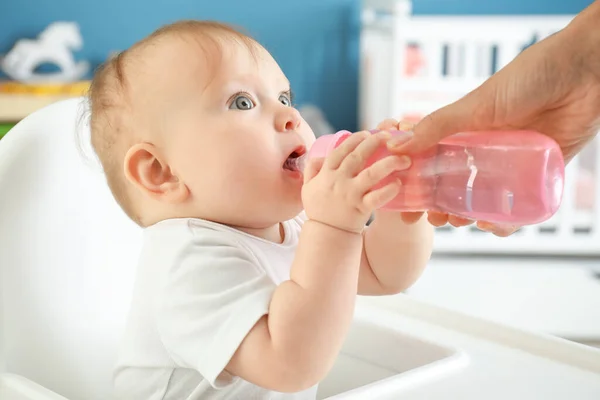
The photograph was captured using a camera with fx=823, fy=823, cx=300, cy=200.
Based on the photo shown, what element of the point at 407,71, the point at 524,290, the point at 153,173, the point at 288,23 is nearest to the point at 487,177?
the point at 153,173

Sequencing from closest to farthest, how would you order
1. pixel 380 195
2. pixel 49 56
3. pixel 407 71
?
pixel 380 195 → pixel 407 71 → pixel 49 56

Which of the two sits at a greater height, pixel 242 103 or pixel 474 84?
pixel 242 103

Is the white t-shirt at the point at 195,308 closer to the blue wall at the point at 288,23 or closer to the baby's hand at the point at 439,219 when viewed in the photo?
the baby's hand at the point at 439,219

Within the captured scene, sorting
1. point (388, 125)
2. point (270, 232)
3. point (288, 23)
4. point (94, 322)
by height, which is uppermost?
point (388, 125)

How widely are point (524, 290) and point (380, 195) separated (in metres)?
1.58

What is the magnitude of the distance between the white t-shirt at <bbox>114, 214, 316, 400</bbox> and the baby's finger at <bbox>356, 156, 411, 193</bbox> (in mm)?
123

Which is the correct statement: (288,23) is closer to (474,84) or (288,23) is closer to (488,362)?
(474,84)

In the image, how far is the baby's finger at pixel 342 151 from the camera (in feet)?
2.09

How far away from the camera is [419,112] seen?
2277mm

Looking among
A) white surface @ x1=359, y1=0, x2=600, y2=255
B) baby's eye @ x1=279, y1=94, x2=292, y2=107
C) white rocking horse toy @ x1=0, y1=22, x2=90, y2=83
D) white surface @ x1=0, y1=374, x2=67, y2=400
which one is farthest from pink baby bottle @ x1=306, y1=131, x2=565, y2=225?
white rocking horse toy @ x1=0, y1=22, x2=90, y2=83

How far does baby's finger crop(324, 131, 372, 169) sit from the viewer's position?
64cm

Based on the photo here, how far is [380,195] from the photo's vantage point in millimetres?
613

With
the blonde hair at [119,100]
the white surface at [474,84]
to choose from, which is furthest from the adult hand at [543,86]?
the white surface at [474,84]

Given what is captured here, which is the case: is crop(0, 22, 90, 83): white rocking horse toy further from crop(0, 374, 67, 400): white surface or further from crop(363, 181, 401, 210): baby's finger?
crop(363, 181, 401, 210): baby's finger
